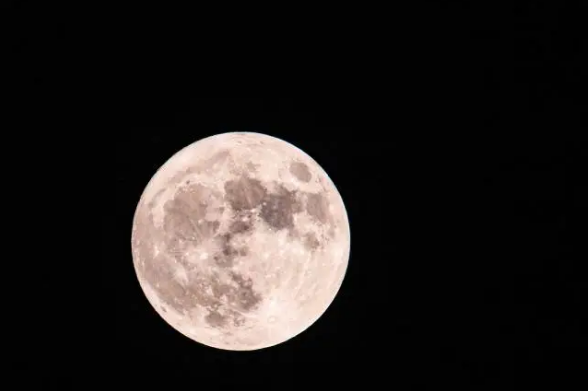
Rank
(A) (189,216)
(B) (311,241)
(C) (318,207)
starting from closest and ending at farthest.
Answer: (A) (189,216)
(B) (311,241)
(C) (318,207)

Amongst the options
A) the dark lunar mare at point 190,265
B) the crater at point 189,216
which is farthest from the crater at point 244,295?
the crater at point 189,216

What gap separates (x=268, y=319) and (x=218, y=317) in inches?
19.4

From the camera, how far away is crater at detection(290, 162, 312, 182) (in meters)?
6.19

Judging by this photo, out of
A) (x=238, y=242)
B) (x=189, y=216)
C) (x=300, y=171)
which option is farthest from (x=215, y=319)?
(x=300, y=171)

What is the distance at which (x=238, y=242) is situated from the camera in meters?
5.66

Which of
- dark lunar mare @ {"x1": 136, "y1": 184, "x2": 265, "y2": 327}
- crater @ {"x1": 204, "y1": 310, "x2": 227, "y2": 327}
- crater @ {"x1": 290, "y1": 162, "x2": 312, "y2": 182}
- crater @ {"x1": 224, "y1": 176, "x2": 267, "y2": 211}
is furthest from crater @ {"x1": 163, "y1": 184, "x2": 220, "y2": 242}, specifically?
crater @ {"x1": 290, "y1": 162, "x2": 312, "y2": 182}

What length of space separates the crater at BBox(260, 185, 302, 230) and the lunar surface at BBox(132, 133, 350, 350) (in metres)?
0.01

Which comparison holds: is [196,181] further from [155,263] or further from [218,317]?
[218,317]

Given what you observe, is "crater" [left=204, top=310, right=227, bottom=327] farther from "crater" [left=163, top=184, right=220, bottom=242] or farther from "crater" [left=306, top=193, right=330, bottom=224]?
"crater" [left=306, top=193, right=330, bottom=224]

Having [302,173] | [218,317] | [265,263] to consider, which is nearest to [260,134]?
[302,173]

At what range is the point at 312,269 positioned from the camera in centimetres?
605

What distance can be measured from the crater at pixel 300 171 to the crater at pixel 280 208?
247 millimetres

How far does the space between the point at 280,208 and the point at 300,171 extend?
59 centimetres

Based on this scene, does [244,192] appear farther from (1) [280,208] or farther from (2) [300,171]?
(2) [300,171]
